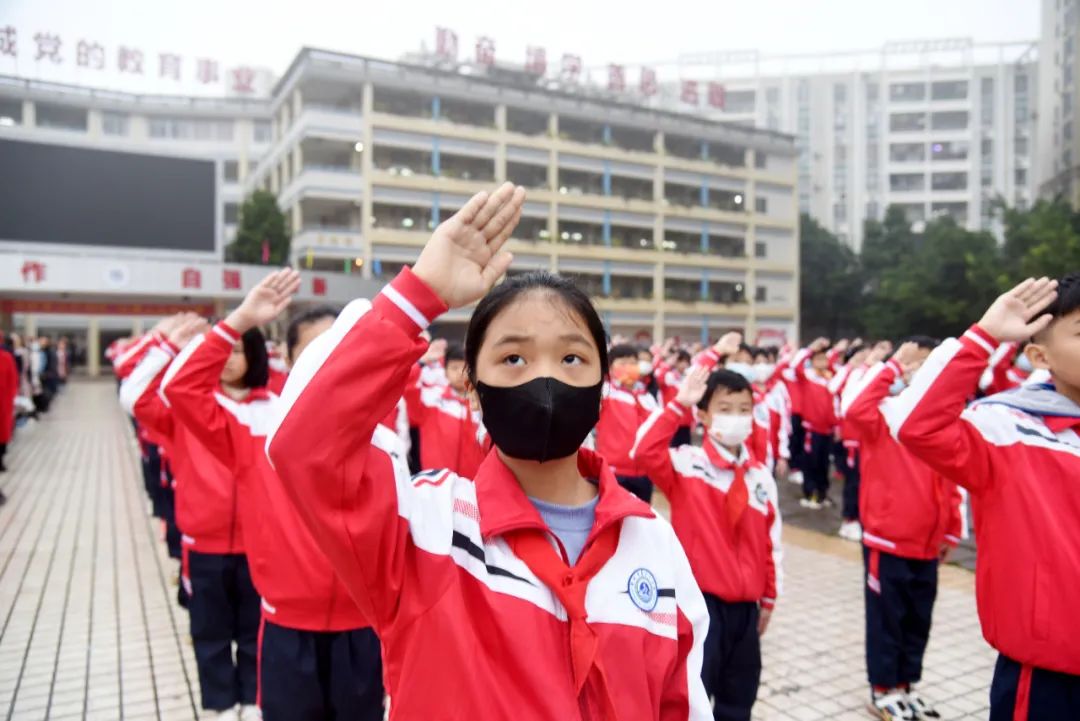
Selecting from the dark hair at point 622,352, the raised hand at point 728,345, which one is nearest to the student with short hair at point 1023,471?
the raised hand at point 728,345

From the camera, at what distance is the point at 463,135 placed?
3400 cm

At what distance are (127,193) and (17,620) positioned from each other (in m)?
16.8

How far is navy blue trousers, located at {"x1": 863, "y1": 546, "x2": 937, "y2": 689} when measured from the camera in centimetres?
392

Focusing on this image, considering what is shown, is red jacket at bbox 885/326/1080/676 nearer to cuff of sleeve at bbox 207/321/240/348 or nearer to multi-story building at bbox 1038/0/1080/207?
cuff of sleeve at bbox 207/321/240/348

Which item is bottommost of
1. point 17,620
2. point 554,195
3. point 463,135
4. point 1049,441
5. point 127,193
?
point 17,620

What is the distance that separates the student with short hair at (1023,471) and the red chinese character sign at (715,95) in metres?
46.0

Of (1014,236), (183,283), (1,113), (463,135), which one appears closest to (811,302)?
(1014,236)

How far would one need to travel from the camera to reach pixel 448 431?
633 cm

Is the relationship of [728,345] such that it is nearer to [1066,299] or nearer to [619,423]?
[1066,299]

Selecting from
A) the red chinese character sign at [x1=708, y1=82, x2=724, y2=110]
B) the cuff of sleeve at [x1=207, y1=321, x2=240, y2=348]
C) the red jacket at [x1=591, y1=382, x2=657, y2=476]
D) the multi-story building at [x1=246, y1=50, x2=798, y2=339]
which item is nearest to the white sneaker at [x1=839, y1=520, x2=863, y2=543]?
the red jacket at [x1=591, y1=382, x2=657, y2=476]

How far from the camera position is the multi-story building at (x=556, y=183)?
1244 inches

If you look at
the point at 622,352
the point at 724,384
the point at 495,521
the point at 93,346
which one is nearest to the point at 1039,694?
the point at 724,384

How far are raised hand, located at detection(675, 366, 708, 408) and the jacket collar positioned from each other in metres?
1.61

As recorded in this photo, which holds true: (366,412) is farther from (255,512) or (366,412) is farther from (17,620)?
(17,620)
